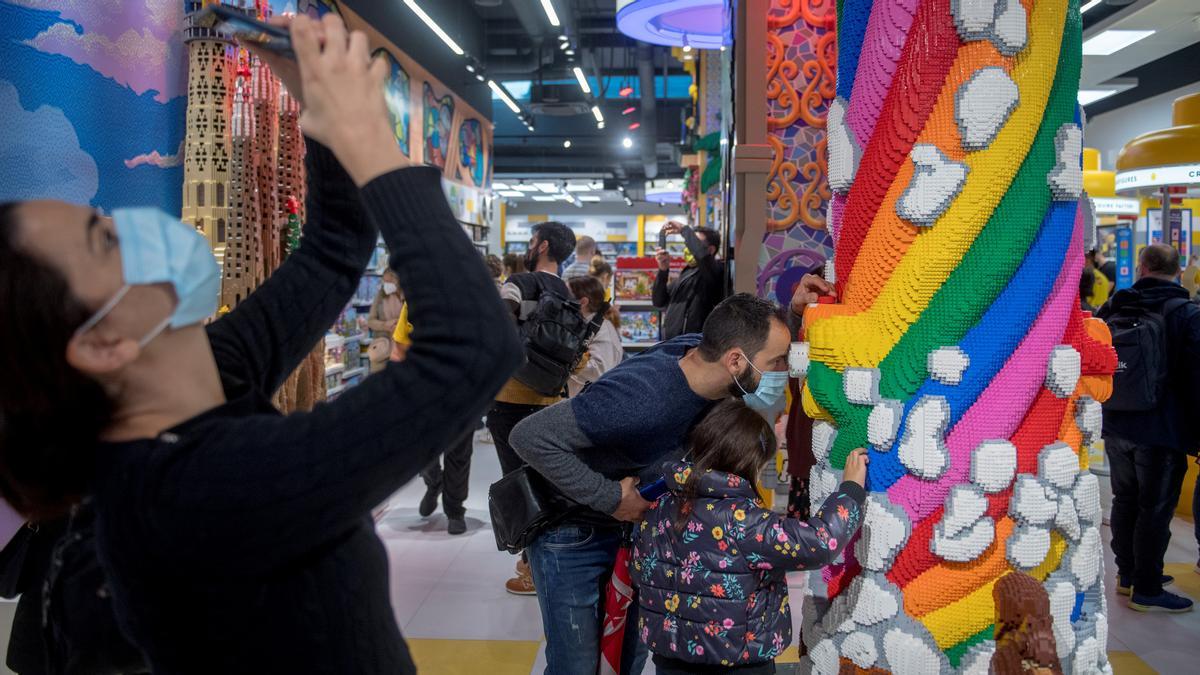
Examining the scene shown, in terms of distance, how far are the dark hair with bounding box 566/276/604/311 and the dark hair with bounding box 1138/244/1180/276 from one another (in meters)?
2.75

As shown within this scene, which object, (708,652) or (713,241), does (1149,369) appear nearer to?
(713,241)

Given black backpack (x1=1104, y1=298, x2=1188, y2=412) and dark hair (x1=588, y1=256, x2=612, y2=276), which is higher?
dark hair (x1=588, y1=256, x2=612, y2=276)

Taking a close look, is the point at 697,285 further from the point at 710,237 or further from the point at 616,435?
the point at 616,435

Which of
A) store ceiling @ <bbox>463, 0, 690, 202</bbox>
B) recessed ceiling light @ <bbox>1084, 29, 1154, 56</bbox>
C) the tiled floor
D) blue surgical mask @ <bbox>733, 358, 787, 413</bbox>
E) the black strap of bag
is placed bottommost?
the tiled floor

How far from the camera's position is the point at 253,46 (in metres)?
0.93

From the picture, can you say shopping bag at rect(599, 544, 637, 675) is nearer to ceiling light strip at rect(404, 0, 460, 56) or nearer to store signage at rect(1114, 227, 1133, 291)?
ceiling light strip at rect(404, 0, 460, 56)

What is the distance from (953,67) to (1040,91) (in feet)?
0.52

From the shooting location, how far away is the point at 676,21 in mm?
5836

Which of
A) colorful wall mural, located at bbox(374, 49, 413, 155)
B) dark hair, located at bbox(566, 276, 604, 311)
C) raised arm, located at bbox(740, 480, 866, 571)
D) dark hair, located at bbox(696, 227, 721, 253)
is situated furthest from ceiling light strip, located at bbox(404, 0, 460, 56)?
raised arm, located at bbox(740, 480, 866, 571)

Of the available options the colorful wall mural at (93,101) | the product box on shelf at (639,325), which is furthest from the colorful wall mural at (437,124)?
the colorful wall mural at (93,101)

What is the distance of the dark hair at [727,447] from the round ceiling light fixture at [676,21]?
3.34 metres

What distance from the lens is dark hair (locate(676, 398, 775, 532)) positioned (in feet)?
6.93

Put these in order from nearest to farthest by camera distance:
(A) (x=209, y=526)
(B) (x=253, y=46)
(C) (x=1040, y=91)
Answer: (A) (x=209, y=526) → (B) (x=253, y=46) → (C) (x=1040, y=91)

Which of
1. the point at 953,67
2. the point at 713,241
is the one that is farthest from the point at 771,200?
the point at 953,67
